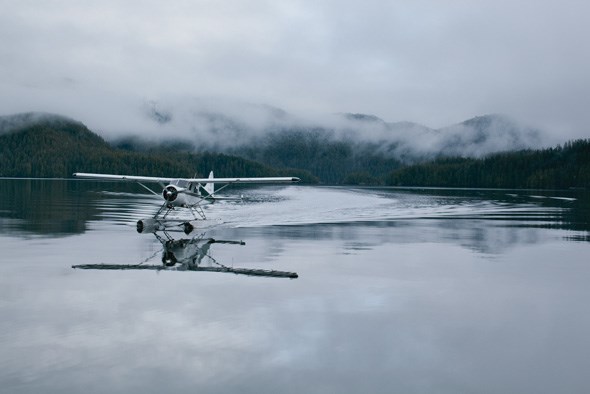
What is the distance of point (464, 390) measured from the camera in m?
6.86

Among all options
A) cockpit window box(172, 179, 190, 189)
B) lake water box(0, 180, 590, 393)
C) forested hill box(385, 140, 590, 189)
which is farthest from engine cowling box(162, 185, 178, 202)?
forested hill box(385, 140, 590, 189)

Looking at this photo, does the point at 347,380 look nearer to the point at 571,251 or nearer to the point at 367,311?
the point at 367,311

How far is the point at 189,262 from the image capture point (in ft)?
→ 52.7

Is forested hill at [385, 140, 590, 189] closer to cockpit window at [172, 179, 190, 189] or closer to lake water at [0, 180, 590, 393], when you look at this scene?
cockpit window at [172, 179, 190, 189]

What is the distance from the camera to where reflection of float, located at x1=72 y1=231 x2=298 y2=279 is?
Result: 14099 mm

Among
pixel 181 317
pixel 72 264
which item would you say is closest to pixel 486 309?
pixel 181 317

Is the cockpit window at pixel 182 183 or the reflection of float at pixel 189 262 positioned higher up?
the cockpit window at pixel 182 183

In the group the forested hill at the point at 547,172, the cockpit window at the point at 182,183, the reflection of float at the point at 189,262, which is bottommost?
the reflection of float at the point at 189,262

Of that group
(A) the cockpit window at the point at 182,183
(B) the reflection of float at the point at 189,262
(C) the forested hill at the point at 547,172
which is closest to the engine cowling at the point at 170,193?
(A) the cockpit window at the point at 182,183

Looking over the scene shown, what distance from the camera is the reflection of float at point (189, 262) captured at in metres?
14.1

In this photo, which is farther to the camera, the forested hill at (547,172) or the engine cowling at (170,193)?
the forested hill at (547,172)

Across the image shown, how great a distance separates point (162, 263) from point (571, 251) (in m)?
13.8

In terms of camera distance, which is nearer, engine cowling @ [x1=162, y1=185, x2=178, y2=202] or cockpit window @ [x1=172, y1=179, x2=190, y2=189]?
engine cowling @ [x1=162, y1=185, x2=178, y2=202]

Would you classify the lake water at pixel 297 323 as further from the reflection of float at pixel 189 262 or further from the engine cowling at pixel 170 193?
the engine cowling at pixel 170 193
